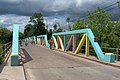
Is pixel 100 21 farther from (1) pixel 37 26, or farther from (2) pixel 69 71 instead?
(1) pixel 37 26

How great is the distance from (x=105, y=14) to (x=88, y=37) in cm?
1825

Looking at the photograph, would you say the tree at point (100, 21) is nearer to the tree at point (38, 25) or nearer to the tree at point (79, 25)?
the tree at point (79, 25)

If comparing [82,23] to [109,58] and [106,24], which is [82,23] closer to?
[106,24]

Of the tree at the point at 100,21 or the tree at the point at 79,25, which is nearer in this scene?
the tree at the point at 100,21

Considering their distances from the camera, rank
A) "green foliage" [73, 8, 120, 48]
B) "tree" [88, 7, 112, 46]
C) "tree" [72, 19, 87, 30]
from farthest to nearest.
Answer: "tree" [72, 19, 87, 30], "tree" [88, 7, 112, 46], "green foliage" [73, 8, 120, 48]

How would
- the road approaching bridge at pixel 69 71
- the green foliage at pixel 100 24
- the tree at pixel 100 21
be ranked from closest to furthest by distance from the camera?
the road approaching bridge at pixel 69 71 < the green foliage at pixel 100 24 < the tree at pixel 100 21

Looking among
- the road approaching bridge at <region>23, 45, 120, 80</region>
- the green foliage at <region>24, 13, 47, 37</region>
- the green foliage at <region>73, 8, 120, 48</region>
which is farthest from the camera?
the green foliage at <region>24, 13, 47, 37</region>

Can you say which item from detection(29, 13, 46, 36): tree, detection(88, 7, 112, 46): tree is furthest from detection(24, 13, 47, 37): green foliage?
detection(88, 7, 112, 46): tree

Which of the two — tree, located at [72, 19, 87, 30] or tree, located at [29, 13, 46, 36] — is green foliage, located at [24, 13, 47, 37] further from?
tree, located at [72, 19, 87, 30]

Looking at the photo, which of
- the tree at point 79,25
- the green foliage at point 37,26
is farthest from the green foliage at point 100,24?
the green foliage at point 37,26

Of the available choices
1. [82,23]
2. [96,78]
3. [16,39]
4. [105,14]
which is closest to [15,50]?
[16,39]

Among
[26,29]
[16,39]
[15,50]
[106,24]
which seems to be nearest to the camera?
[15,50]

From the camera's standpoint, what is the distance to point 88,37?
24141mm

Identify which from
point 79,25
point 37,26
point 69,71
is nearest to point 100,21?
point 79,25
